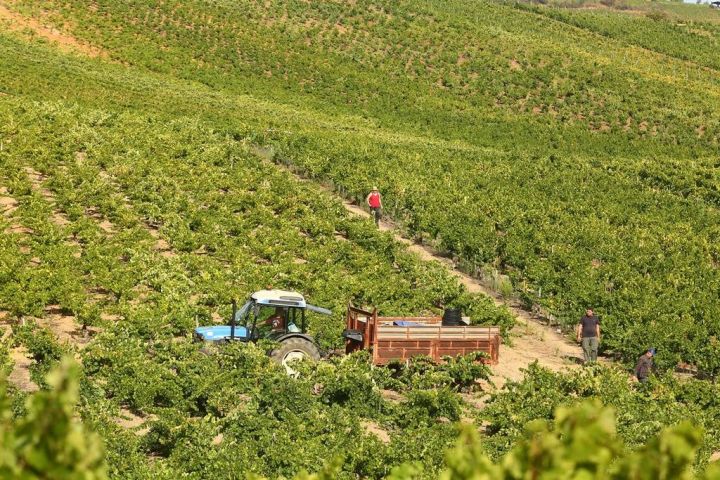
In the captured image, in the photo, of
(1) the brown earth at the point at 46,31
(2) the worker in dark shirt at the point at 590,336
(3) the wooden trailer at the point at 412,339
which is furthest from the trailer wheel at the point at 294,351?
(1) the brown earth at the point at 46,31

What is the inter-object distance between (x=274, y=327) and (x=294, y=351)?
2.73 feet

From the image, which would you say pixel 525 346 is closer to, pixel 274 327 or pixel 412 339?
pixel 412 339

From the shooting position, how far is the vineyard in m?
11.7

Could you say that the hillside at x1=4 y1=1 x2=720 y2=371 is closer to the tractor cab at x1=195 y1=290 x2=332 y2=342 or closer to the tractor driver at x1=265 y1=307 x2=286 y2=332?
the tractor cab at x1=195 y1=290 x2=332 y2=342

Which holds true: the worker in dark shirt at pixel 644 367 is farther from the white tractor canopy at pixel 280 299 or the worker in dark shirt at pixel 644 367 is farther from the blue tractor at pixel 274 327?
the white tractor canopy at pixel 280 299

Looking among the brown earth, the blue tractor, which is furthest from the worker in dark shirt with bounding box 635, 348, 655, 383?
the brown earth

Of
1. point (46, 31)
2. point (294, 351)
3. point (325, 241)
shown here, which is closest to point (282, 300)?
point (294, 351)

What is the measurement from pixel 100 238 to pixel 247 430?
1078 cm

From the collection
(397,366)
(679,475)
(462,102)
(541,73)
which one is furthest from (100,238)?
(541,73)

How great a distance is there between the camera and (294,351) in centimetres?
1555

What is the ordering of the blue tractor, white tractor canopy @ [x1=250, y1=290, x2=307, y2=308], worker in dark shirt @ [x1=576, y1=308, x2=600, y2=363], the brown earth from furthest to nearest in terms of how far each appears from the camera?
1. the brown earth
2. worker in dark shirt @ [x1=576, y1=308, x2=600, y2=363]
3. white tractor canopy @ [x1=250, y1=290, x2=307, y2=308]
4. the blue tractor

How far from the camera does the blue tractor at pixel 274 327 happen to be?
1557 cm

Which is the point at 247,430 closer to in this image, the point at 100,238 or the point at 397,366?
the point at 397,366

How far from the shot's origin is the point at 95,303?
1812 cm
